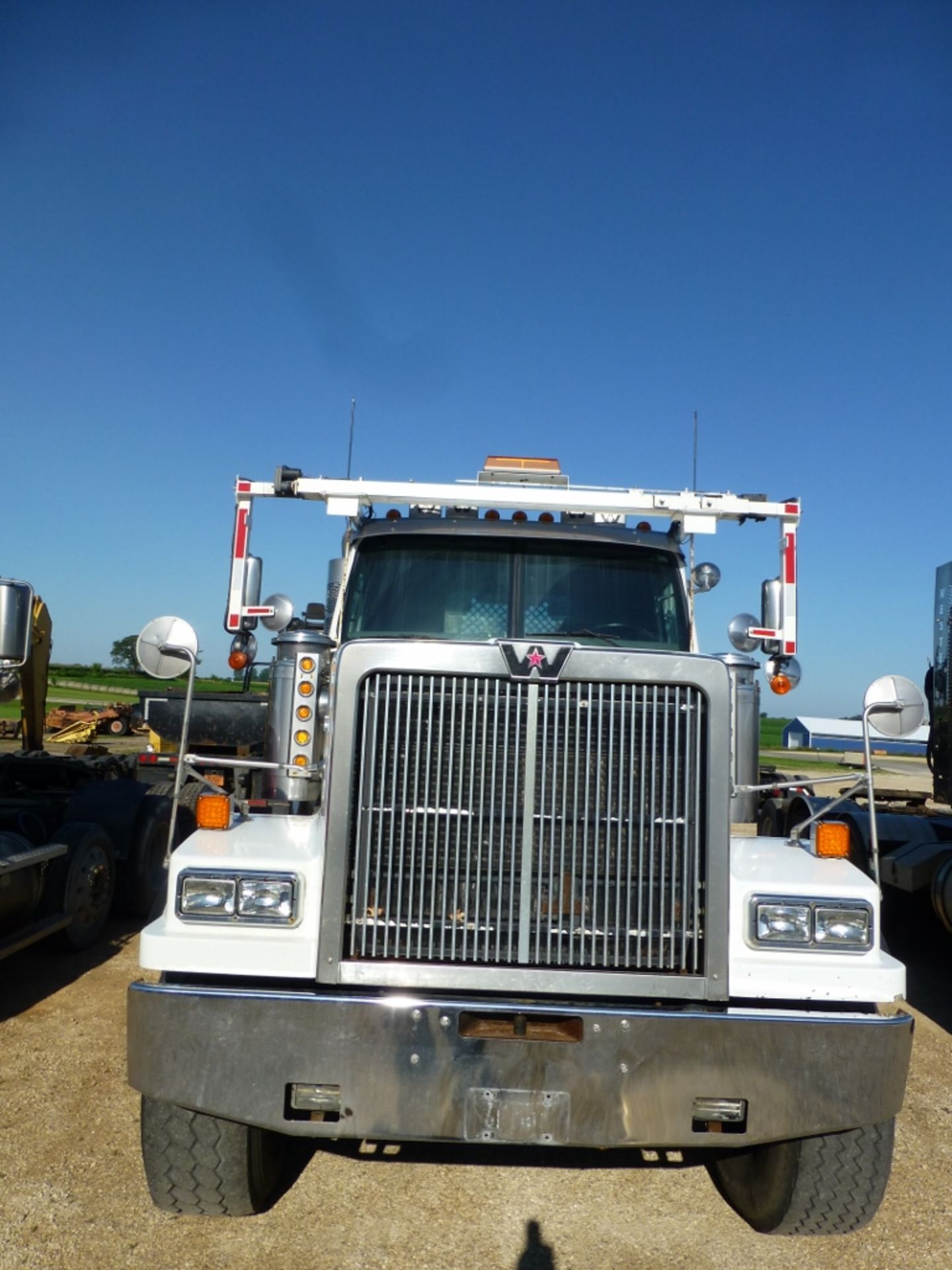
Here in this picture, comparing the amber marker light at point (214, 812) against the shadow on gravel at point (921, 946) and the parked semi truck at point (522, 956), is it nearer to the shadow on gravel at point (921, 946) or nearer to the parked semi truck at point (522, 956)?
the parked semi truck at point (522, 956)

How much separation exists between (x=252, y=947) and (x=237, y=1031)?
273 mm

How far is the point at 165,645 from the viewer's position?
3990mm

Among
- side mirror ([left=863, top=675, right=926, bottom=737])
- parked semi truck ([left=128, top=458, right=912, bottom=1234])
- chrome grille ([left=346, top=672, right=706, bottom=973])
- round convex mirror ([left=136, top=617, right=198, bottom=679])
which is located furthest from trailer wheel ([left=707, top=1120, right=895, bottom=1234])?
round convex mirror ([left=136, top=617, right=198, bottom=679])

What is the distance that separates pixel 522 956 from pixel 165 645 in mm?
1870

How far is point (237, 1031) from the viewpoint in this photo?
10.5 ft

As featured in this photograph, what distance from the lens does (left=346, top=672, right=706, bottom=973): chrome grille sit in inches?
136

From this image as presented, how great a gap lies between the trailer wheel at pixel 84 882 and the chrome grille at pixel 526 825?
388 centimetres

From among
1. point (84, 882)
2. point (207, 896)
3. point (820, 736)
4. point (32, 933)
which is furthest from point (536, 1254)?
point (820, 736)

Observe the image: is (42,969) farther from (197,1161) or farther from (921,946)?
(921,946)

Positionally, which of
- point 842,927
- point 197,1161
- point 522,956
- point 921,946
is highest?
point 842,927

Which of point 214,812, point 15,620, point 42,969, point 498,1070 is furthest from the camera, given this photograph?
point 42,969

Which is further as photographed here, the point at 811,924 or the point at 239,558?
the point at 239,558

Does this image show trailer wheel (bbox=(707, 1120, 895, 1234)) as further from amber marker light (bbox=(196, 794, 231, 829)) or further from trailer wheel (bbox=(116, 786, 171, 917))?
trailer wheel (bbox=(116, 786, 171, 917))

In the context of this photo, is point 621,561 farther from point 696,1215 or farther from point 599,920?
point 696,1215
